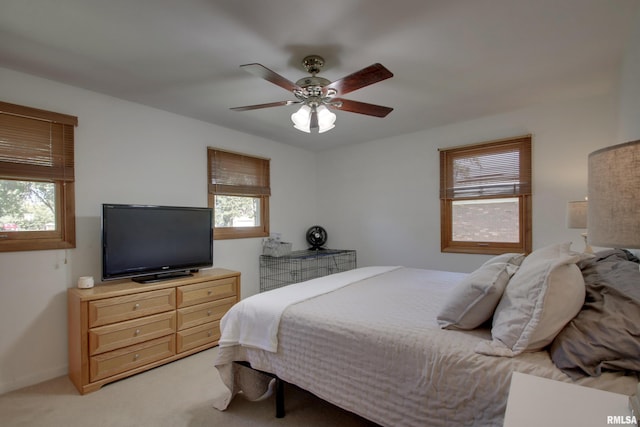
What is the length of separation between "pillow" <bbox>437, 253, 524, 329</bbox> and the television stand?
246cm

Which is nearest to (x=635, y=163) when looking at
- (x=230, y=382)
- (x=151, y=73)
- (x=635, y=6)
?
(x=635, y=6)

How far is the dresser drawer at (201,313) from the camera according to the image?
280 centimetres

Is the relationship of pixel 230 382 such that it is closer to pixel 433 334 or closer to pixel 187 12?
pixel 433 334

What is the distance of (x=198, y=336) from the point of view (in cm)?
292

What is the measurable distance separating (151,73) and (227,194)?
1.64 meters

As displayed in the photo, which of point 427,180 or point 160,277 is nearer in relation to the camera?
point 160,277

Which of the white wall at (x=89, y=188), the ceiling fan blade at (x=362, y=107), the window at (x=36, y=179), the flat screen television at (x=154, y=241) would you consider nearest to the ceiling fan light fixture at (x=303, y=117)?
the ceiling fan blade at (x=362, y=107)

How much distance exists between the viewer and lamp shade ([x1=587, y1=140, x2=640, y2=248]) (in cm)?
72

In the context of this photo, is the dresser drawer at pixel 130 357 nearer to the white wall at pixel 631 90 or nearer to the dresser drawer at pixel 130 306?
the dresser drawer at pixel 130 306

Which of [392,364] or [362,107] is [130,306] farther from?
[362,107]

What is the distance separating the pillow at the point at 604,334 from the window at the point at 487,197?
7.21ft

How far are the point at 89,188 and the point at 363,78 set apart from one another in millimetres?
2519

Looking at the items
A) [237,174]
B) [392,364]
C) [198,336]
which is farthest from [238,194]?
[392,364]

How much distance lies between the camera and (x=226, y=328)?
2.04 meters
